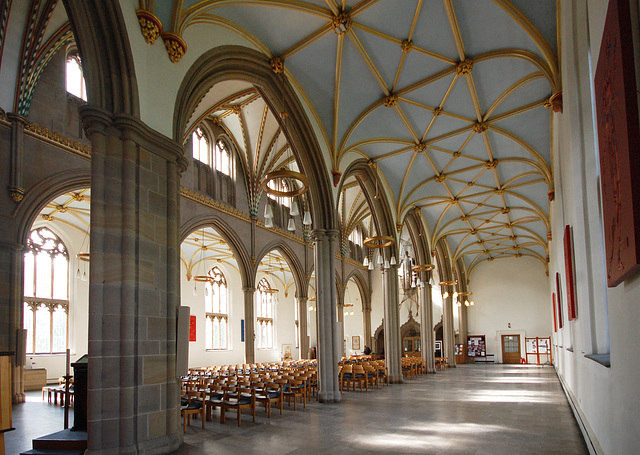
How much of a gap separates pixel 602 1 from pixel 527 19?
806 cm

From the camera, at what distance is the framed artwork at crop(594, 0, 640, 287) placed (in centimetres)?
221

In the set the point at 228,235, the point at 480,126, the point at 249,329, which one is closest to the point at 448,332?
the point at 249,329

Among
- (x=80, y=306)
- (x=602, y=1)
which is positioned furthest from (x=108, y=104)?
(x=80, y=306)

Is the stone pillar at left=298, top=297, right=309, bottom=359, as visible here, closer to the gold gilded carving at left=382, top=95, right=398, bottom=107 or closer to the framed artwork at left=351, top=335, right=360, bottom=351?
the framed artwork at left=351, top=335, right=360, bottom=351

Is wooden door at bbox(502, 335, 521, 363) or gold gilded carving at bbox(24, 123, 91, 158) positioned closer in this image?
gold gilded carving at bbox(24, 123, 91, 158)

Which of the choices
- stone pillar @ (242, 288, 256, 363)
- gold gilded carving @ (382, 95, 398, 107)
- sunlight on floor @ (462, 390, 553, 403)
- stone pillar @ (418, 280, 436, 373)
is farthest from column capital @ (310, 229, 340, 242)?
stone pillar @ (418, 280, 436, 373)

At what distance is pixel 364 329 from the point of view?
36.7 metres

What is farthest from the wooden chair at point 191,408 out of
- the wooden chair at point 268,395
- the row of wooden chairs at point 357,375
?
the row of wooden chairs at point 357,375

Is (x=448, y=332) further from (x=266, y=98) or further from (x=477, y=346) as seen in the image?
(x=266, y=98)

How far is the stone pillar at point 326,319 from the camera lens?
1339cm

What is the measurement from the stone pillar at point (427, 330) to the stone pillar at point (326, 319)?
1253cm

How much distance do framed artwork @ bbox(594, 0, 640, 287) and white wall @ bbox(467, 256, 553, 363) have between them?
3479cm

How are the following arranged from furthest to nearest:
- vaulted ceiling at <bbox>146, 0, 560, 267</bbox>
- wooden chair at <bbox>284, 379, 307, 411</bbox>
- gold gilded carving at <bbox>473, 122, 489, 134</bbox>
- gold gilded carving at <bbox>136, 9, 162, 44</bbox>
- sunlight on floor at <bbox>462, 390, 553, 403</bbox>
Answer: gold gilded carving at <bbox>473, 122, 489, 134</bbox> → sunlight on floor at <bbox>462, 390, 553, 403</bbox> → wooden chair at <bbox>284, 379, 307, 411</bbox> → vaulted ceiling at <bbox>146, 0, 560, 267</bbox> → gold gilded carving at <bbox>136, 9, 162, 44</bbox>

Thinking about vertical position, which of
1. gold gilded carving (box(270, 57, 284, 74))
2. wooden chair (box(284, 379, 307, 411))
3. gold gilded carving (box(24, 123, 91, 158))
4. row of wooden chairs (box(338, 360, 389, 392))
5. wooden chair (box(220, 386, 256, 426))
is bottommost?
row of wooden chairs (box(338, 360, 389, 392))
